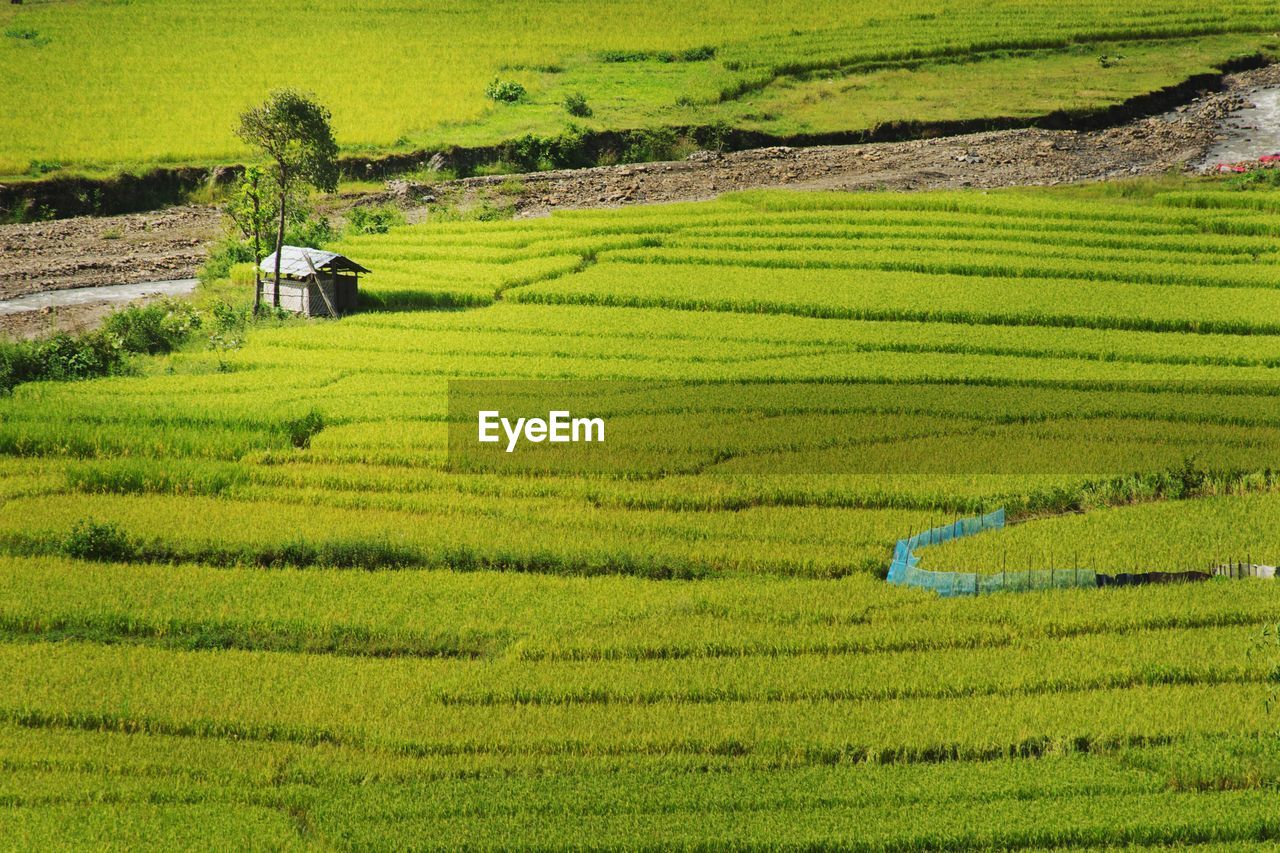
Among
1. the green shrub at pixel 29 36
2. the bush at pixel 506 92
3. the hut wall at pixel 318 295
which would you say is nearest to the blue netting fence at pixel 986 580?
the hut wall at pixel 318 295

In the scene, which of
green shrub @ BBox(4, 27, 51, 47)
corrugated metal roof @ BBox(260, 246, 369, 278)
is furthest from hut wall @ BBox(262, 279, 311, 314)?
green shrub @ BBox(4, 27, 51, 47)

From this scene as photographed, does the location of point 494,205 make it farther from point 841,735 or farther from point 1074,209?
point 841,735

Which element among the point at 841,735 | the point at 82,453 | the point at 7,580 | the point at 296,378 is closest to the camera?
the point at 841,735

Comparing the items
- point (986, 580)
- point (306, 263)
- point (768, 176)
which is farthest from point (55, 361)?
point (768, 176)

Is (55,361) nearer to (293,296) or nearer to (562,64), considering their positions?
(293,296)

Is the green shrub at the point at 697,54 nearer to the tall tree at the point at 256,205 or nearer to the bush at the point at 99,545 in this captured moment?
the tall tree at the point at 256,205

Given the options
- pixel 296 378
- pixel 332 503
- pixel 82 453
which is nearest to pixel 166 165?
pixel 296 378
